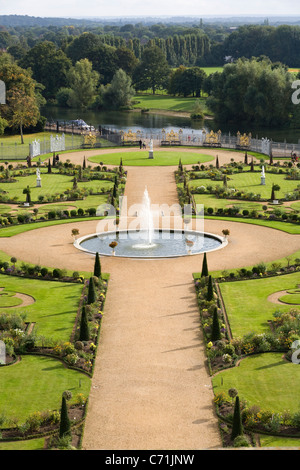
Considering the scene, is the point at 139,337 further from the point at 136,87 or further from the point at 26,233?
the point at 136,87

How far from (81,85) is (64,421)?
138797 millimetres

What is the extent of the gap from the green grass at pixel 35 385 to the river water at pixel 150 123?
312ft

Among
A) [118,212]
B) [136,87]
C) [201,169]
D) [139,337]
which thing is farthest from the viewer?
[136,87]

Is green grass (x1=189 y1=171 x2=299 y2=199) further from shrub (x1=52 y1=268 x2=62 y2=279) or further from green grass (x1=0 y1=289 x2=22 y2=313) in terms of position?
green grass (x1=0 y1=289 x2=22 y2=313)

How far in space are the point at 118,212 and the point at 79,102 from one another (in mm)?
102547

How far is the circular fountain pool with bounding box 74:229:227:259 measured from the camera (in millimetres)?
50094

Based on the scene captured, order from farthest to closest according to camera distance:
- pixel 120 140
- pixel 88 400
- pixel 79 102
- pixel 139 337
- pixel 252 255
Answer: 1. pixel 79 102
2. pixel 120 140
3. pixel 252 255
4. pixel 139 337
5. pixel 88 400

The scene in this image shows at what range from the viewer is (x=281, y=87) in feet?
438

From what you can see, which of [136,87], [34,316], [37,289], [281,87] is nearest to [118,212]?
[37,289]

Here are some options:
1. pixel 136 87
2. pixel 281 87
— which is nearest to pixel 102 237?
pixel 281 87

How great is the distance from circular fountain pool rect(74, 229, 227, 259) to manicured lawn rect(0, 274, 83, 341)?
729 cm

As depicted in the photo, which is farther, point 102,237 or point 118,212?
point 118,212

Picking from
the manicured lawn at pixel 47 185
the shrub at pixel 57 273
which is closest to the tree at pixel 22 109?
the manicured lawn at pixel 47 185

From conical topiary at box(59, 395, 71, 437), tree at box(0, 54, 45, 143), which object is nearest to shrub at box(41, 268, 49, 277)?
conical topiary at box(59, 395, 71, 437)
